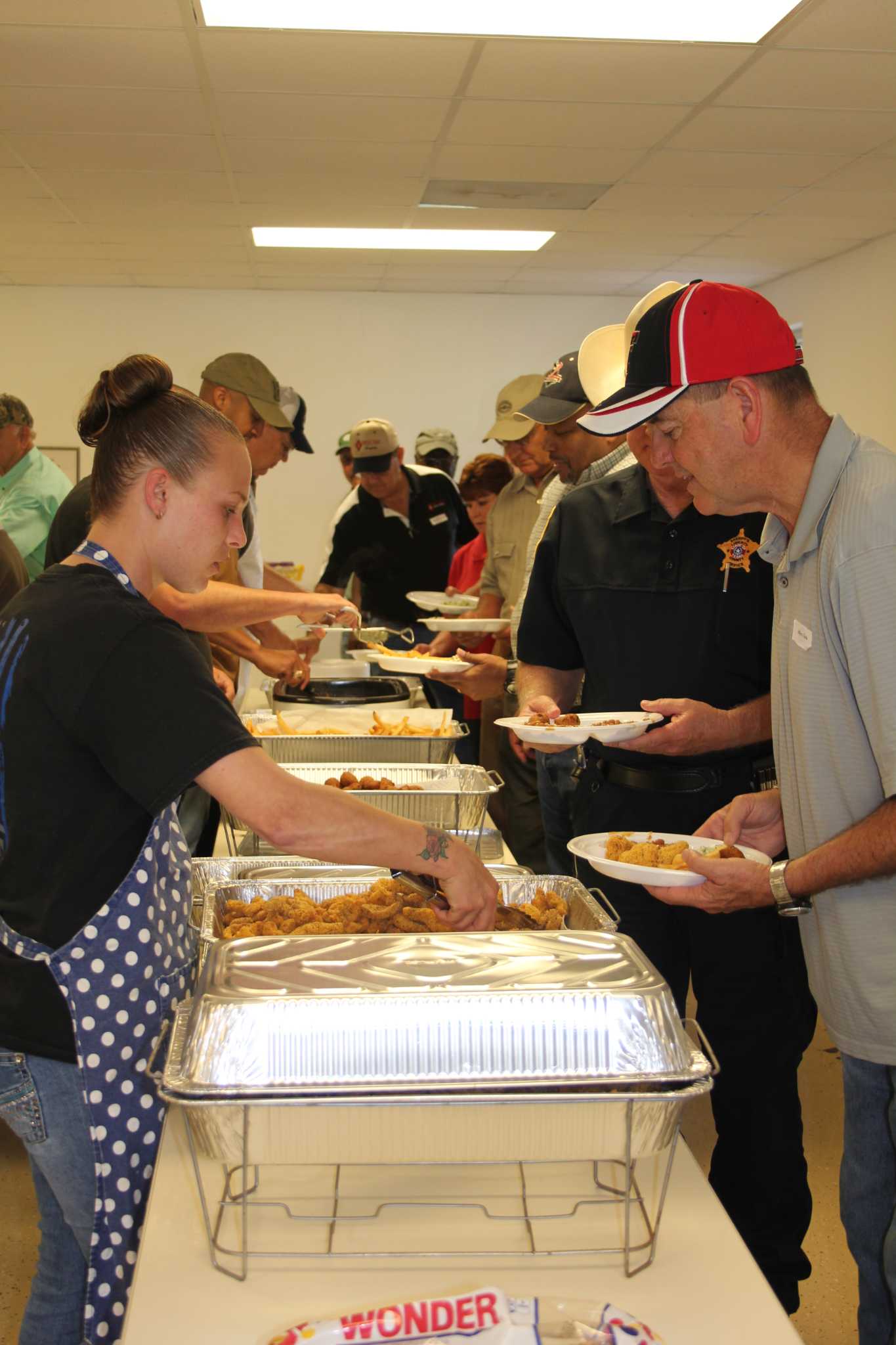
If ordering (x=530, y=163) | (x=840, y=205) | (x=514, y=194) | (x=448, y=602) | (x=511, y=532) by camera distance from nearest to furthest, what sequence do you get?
(x=511, y=532) → (x=448, y=602) → (x=530, y=163) → (x=514, y=194) → (x=840, y=205)

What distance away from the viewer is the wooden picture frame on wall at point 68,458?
7.57m

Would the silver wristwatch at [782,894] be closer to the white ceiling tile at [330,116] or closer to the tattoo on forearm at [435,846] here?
the tattoo on forearm at [435,846]

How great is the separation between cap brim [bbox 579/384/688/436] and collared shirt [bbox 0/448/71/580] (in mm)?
3016

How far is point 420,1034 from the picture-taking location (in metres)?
0.89

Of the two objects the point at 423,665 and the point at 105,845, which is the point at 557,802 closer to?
the point at 423,665

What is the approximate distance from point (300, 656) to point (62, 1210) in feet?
6.29

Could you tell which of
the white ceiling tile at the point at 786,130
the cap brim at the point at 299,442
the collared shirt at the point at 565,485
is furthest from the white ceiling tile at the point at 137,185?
Answer: the collared shirt at the point at 565,485

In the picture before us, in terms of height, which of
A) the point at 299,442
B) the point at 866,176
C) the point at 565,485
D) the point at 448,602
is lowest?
the point at 448,602

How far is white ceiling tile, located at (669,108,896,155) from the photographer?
404 cm

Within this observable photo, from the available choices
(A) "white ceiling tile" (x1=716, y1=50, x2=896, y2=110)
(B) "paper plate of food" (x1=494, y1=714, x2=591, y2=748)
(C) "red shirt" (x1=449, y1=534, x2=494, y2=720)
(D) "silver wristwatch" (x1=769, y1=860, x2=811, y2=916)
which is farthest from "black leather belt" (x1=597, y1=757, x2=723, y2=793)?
(A) "white ceiling tile" (x1=716, y1=50, x2=896, y2=110)

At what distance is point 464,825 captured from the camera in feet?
6.40

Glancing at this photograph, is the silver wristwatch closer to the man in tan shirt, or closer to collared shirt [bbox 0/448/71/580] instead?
the man in tan shirt

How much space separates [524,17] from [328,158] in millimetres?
1491

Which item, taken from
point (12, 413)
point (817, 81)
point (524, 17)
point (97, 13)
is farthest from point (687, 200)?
point (12, 413)
